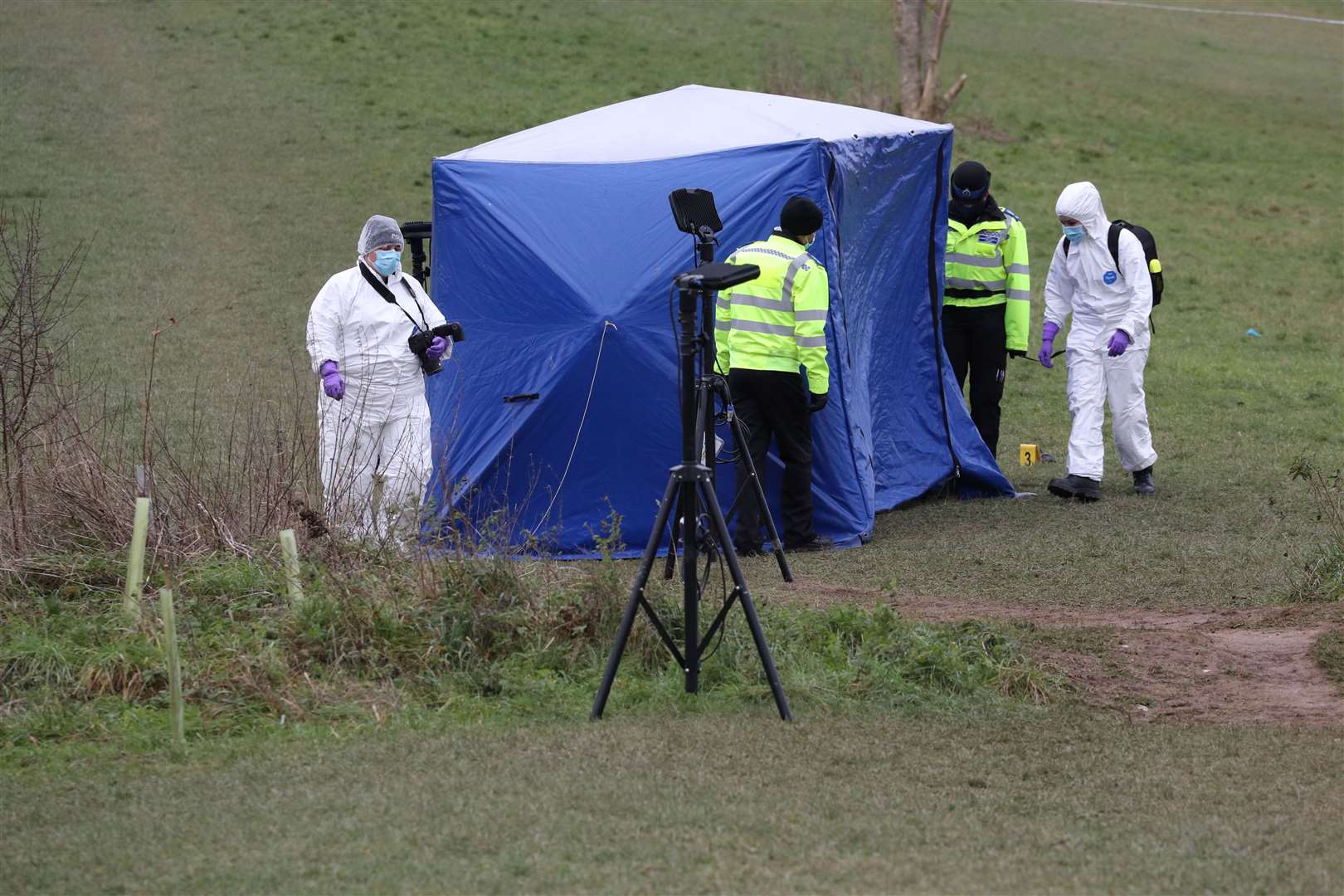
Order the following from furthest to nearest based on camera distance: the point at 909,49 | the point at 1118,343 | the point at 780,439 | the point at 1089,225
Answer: the point at 909,49 → the point at 1089,225 → the point at 1118,343 → the point at 780,439

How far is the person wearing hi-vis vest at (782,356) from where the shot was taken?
894cm

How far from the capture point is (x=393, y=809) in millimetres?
5191

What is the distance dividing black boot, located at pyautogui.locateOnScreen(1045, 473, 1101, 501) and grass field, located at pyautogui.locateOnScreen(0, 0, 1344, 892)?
0.18 metres

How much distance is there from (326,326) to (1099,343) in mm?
4959

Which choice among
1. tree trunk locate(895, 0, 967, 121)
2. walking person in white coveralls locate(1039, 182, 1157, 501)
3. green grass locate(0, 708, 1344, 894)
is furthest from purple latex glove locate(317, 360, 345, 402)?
tree trunk locate(895, 0, 967, 121)

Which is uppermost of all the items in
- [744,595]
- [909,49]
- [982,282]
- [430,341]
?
[909,49]

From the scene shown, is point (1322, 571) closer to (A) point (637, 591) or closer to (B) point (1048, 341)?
(B) point (1048, 341)

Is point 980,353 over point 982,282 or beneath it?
beneath

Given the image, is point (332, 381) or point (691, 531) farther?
point (332, 381)

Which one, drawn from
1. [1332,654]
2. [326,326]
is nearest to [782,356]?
[326,326]

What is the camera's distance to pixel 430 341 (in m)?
8.78

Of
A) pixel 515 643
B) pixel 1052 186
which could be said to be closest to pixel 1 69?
pixel 1052 186

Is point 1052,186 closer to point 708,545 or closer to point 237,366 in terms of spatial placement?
point 237,366

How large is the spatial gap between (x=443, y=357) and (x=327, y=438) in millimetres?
743
